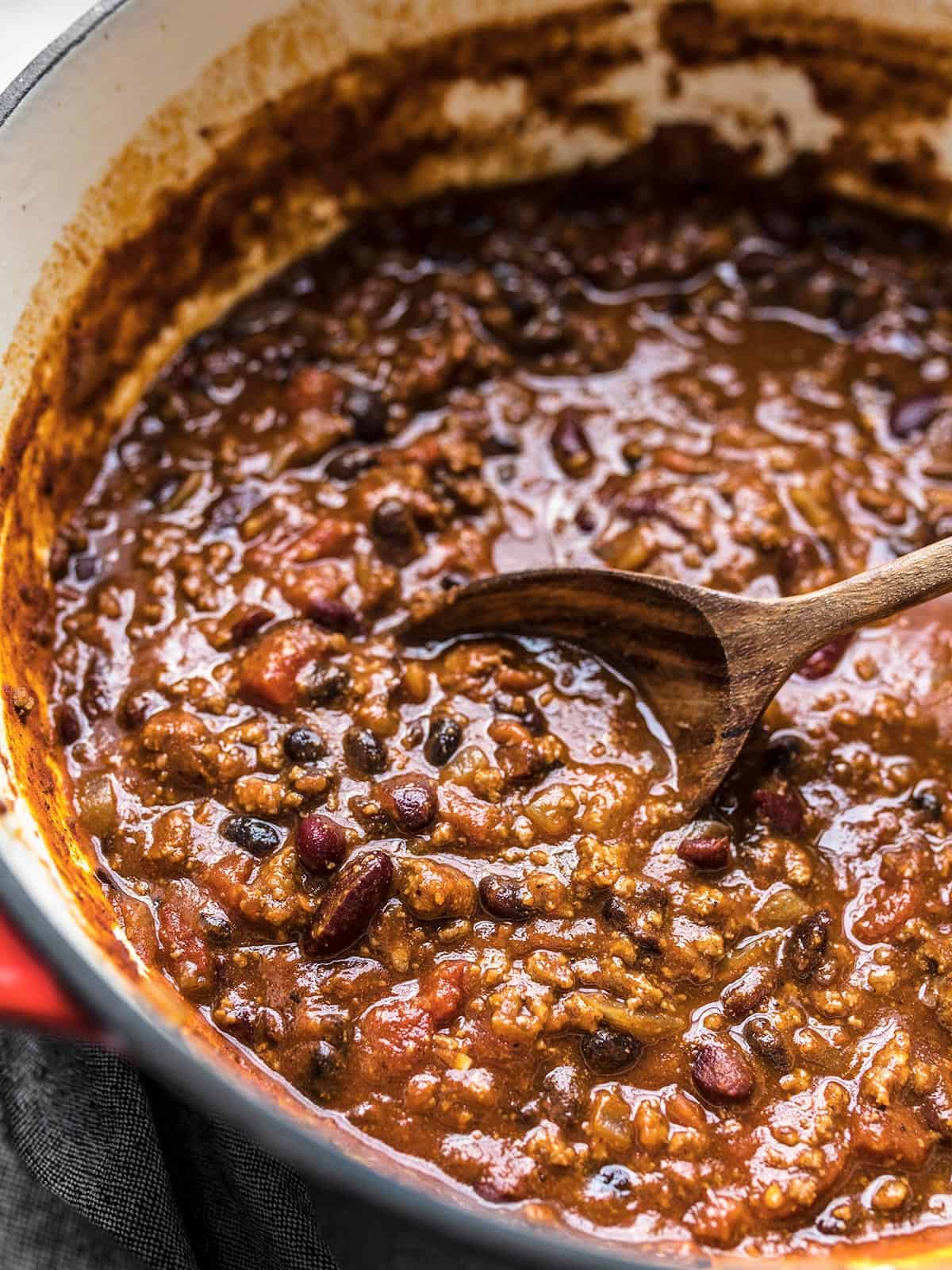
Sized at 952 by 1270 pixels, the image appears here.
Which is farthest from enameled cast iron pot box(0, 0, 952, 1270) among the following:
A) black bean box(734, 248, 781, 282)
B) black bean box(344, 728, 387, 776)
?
black bean box(344, 728, 387, 776)

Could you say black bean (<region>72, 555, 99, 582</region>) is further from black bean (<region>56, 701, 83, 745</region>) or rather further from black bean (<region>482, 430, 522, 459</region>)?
black bean (<region>482, 430, 522, 459</region>)

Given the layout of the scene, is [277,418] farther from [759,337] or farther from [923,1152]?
A: [923,1152]

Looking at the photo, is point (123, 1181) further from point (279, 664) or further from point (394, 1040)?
point (279, 664)

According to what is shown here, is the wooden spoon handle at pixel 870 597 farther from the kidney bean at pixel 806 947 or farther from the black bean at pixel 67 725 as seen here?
the black bean at pixel 67 725

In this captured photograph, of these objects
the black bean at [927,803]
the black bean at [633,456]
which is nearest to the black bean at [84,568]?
the black bean at [633,456]

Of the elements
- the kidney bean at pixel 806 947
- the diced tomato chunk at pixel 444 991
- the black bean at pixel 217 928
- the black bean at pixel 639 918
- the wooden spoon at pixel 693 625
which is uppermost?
the wooden spoon at pixel 693 625
